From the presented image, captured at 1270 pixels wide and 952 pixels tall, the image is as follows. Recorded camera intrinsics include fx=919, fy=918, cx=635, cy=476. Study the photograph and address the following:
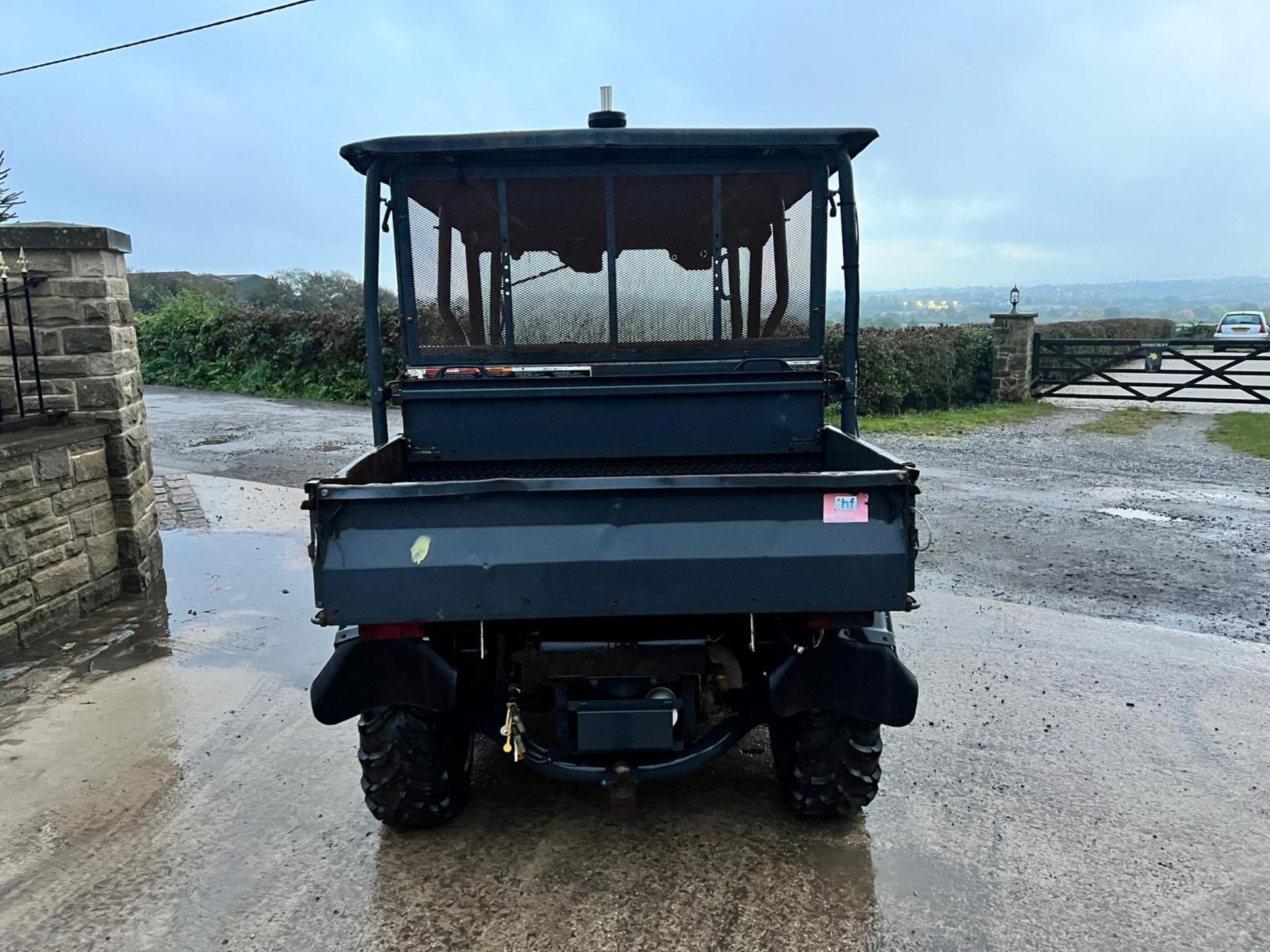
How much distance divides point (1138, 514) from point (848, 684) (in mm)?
6563

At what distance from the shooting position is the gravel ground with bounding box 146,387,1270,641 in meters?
6.19

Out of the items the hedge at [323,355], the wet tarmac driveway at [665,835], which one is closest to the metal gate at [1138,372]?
the hedge at [323,355]

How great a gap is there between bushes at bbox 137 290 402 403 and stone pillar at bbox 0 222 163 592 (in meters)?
10.7

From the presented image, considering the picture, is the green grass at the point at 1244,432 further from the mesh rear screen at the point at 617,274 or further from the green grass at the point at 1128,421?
the mesh rear screen at the point at 617,274

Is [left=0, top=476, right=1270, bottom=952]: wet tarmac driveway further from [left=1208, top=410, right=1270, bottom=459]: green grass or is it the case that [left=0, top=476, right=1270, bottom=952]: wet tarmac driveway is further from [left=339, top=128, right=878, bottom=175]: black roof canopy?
[left=1208, top=410, right=1270, bottom=459]: green grass

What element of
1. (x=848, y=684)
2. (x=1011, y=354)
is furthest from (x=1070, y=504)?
(x=1011, y=354)

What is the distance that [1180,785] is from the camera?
12.1ft

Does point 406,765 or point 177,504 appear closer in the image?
point 406,765

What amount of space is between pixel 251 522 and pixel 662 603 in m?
6.66

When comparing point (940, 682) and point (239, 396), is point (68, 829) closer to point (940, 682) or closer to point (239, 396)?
point (940, 682)

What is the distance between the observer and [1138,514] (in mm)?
8352

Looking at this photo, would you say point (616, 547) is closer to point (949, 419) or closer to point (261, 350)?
point (949, 419)

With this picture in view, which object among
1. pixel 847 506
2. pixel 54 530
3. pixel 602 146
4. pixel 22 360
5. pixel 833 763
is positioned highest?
pixel 602 146

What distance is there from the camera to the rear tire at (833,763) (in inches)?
129
